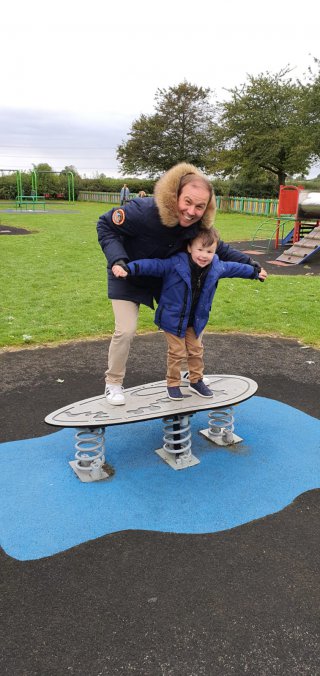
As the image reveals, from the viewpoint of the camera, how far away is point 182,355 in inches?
140

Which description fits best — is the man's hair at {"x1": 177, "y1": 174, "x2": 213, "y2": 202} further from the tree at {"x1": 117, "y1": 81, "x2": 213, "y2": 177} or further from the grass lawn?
the tree at {"x1": 117, "y1": 81, "x2": 213, "y2": 177}

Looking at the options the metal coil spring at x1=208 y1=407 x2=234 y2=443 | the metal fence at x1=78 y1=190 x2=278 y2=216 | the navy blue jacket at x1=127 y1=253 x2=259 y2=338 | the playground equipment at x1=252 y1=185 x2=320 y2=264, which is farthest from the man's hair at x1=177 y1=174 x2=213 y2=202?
the metal fence at x1=78 y1=190 x2=278 y2=216

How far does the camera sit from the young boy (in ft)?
11.0

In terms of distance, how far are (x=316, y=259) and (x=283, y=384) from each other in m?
9.41

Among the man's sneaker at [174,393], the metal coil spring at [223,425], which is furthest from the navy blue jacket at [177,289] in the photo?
the metal coil spring at [223,425]

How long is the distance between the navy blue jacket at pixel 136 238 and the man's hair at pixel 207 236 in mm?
39

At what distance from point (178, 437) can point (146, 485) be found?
1.62 ft

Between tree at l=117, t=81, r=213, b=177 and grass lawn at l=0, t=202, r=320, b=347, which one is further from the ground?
tree at l=117, t=81, r=213, b=177

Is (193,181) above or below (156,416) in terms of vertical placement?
above

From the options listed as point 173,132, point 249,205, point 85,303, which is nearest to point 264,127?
point 249,205

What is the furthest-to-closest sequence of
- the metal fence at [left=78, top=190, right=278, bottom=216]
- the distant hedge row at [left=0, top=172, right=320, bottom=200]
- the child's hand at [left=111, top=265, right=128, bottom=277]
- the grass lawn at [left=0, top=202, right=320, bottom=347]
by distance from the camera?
1. the distant hedge row at [left=0, top=172, right=320, bottom=200]
2. the metal fence at [left=78, top=190, right=278, bottom=216]
3. the grass lawn at [left=0, top=202, right=320, bottom=347]
4. the child's hand at [left=111, top=265, right=128, bottom=277]

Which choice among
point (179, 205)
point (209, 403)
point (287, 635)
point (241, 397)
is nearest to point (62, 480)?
point (209, 403)

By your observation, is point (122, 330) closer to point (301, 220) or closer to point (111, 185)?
point (301, 220)

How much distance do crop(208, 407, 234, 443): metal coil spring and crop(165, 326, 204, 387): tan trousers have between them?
362 mm
